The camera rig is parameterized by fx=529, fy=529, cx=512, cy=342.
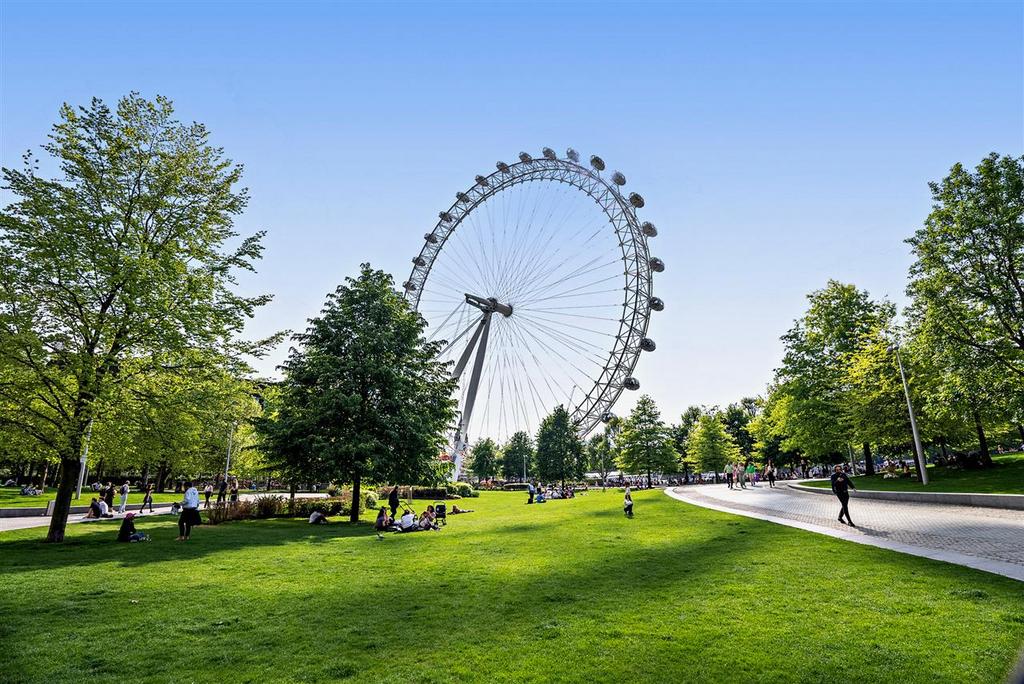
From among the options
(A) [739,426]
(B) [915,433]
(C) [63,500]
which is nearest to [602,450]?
(A) [739,426]

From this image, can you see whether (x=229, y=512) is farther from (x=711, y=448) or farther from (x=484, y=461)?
(x=484, y=461)

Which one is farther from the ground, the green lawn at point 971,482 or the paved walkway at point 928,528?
the green lawn at point 971,482

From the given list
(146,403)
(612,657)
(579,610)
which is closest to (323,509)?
(146,403)

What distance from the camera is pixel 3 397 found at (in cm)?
1491

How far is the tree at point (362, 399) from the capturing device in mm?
23219

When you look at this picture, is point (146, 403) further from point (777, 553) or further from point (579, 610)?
point (777, 553)

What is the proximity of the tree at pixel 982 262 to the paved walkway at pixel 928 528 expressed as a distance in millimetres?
8619

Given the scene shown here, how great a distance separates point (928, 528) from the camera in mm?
14852

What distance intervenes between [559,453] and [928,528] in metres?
58.3

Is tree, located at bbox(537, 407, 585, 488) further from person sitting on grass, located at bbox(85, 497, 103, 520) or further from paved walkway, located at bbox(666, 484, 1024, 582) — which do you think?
person sitting on grass, located at bbox(85, 497, 103, 520)

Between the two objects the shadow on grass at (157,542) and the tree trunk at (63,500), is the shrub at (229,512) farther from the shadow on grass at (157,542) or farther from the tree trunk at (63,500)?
the tree trunk at (63,500)

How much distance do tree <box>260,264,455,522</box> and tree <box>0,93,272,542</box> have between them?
6.20m

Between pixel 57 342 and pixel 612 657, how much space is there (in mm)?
17646

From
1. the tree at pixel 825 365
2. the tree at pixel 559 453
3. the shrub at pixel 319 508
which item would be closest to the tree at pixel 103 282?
the shrub at pixel 319 508
